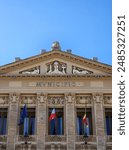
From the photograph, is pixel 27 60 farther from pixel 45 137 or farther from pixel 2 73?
pixel 45 137

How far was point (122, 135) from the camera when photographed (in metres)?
13.4

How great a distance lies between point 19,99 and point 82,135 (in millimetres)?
5149

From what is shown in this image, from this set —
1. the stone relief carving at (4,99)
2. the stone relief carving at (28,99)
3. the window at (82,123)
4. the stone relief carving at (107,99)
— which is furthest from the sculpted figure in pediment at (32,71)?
the stone relief carving at (107,99)

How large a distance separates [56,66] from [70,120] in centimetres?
459

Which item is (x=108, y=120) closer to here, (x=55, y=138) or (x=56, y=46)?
(x=55, y=138)

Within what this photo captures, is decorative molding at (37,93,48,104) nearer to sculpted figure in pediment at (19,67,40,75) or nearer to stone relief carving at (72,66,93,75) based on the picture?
sculpted figure in pediment at (19,67,40,75)

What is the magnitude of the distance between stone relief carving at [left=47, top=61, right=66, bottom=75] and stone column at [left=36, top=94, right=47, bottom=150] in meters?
2.21

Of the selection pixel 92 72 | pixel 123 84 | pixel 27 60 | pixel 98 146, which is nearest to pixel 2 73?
pixel 27 60

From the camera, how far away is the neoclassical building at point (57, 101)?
2525 centimetres

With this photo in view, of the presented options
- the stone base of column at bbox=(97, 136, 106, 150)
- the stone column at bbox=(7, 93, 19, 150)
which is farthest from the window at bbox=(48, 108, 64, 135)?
the stone base of column at bbox=(97, 136, 106, 150)

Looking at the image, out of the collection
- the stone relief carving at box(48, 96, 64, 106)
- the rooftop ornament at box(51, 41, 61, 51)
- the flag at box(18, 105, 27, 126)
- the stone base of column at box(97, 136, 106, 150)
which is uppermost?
the rooftop ornament at box(51, 41, 61, 51)

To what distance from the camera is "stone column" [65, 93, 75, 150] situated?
25145mm

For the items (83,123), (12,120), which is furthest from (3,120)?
(83,123)

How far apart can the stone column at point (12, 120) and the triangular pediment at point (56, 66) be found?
219 cm
